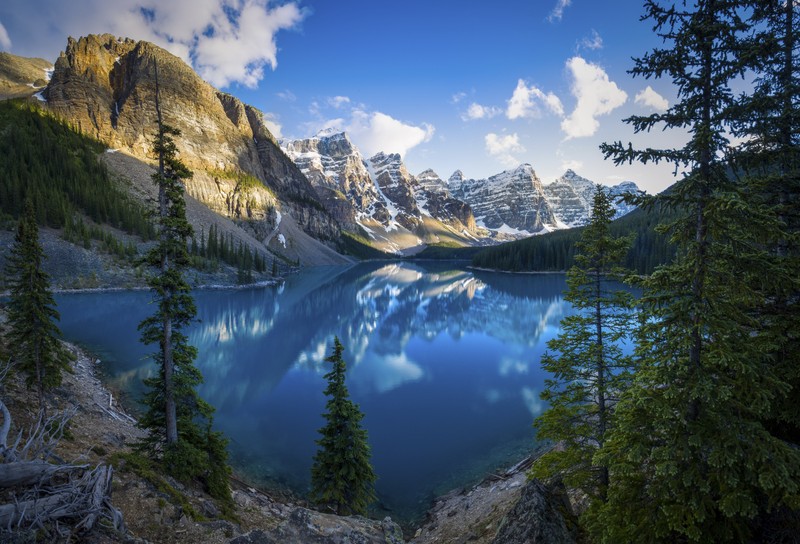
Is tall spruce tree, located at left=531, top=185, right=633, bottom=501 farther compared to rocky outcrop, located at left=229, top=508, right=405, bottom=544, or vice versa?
tall spruce tree, located at left=531, top=185, right=633, bottom=501

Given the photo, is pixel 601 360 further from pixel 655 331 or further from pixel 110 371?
pixel 110 371

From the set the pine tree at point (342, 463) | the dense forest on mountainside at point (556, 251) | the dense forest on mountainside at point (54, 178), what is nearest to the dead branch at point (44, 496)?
the pine tree at point (342, 463)

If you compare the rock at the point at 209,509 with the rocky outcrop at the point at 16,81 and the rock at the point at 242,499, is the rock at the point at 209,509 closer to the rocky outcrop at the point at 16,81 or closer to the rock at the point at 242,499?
the rock at the point at 242,499

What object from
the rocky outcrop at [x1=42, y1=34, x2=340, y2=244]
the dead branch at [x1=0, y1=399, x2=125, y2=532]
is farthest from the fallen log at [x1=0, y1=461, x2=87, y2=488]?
the rocky outcrop at [x1=42, y1=34, x2=340, y2=244]

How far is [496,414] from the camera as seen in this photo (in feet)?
80.8

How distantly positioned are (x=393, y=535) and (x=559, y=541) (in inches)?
231

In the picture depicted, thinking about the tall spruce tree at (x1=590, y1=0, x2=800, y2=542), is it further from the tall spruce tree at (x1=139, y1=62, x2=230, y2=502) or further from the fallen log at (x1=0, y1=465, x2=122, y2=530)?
the tall spruce tree at (x1=139, y1=62, x2=230, y2=502)

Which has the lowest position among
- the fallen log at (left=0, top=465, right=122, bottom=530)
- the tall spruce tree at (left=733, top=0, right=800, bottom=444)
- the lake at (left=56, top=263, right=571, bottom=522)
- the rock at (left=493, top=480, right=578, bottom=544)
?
the lake at (left=56, top=263, right=571, bottom=522)

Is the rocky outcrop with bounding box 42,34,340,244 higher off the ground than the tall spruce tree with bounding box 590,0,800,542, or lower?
higher

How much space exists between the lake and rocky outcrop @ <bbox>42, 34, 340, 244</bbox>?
108006 mm

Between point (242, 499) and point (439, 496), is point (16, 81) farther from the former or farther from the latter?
point (439, 496)

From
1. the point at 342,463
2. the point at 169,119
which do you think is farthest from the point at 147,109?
the point at 342,463

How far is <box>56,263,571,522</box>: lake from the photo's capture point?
1862cm

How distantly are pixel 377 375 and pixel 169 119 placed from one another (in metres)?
187
